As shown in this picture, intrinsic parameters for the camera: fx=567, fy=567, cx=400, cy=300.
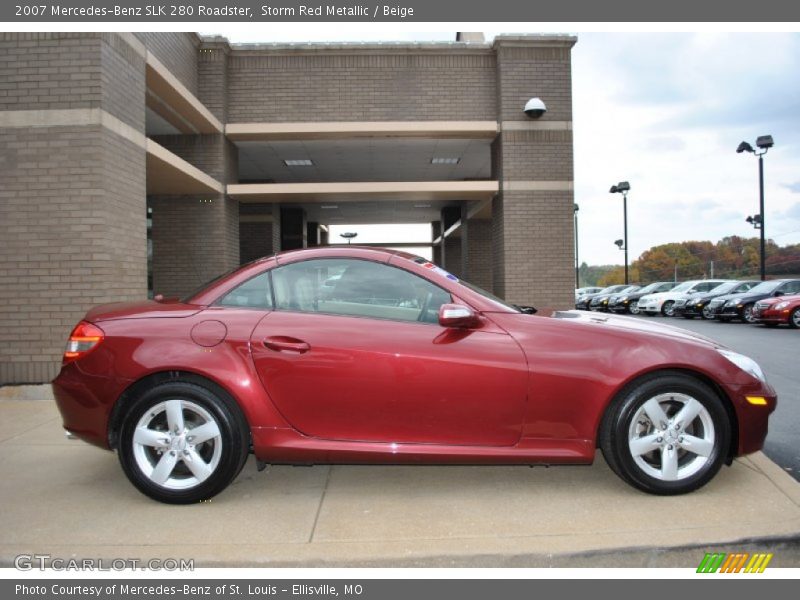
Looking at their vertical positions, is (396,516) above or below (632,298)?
below

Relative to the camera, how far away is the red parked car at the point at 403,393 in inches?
127

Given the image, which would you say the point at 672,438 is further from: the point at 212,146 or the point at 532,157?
the point at 212,146

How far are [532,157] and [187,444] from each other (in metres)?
8.78

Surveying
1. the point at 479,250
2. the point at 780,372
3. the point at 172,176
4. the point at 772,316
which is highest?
the point at 172,176

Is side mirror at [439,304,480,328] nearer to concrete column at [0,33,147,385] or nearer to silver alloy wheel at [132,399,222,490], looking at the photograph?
silver alloy wheel at [132,399,222,490]

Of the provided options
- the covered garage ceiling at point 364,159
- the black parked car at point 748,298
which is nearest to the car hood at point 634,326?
the covered garage ceiling at point 364,159

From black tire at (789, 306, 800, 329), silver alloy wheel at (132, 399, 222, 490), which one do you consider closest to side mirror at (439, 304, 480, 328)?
silver alloy wheel at (132, 399, 222, 490)

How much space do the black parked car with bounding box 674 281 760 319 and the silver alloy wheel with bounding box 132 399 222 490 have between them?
19459mm

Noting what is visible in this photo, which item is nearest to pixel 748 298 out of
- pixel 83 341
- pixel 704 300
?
pixel 704 300

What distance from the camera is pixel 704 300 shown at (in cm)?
1995

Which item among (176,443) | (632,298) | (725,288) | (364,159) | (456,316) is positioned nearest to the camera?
(456,316)

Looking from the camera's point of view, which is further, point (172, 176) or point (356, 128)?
point (356, 128)

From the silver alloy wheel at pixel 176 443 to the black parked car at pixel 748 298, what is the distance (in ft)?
57.8

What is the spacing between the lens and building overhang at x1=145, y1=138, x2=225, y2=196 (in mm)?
7871
